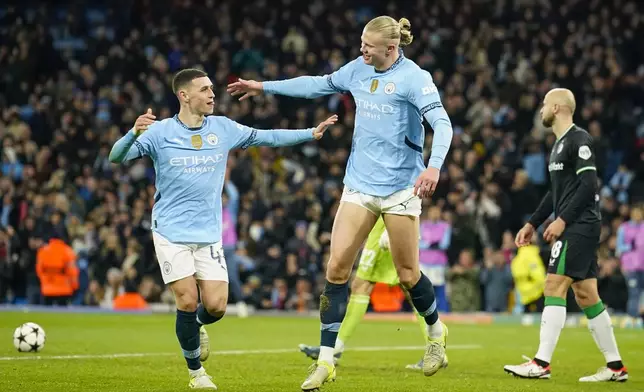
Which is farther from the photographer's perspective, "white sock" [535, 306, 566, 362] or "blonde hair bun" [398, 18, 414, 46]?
"white sock" [535, 306, 566, 362]

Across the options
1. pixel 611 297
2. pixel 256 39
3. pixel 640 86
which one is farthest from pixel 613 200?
pixel 256 39

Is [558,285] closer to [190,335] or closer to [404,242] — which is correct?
[404,242]

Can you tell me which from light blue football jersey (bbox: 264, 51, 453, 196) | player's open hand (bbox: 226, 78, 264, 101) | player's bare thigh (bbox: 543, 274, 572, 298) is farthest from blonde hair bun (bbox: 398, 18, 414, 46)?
player's bare thigh (bbox: 543, 274, 572, 298)

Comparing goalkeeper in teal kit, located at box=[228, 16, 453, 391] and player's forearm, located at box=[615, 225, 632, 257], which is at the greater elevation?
goalkeeper in teal kit, located at box=[228, 16, 453, 391]

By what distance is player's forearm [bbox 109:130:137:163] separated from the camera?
30.5 feet

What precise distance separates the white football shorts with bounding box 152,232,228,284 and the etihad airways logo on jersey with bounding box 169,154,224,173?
1.94 feet

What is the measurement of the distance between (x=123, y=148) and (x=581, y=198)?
4134 mm

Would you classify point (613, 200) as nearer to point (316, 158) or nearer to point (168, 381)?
point (316, 158)

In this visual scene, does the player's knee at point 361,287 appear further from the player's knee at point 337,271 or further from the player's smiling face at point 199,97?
the player's smiling face at point 199,97

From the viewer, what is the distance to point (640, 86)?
26.5m

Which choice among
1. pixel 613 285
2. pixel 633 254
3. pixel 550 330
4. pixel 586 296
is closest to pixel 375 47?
pixel 550 330

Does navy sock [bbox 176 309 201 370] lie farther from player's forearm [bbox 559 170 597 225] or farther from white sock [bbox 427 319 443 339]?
player's forearm [bbox 559 170 597 225]

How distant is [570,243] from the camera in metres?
10.6

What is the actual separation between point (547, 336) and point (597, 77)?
55.9ft
